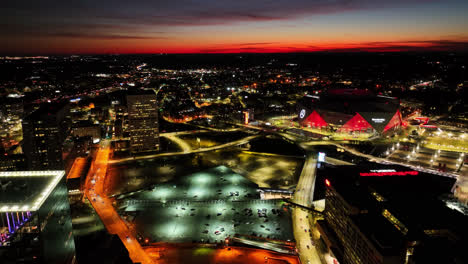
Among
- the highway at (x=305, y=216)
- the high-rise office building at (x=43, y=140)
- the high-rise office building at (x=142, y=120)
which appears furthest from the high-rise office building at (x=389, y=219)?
the high-rise office building at (x=43, y=140)

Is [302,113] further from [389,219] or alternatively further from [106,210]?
[106,210]

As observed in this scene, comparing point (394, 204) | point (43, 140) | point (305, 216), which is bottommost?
point (305, 216)

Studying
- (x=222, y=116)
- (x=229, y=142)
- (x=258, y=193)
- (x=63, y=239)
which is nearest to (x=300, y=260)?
(x=258, y=193)

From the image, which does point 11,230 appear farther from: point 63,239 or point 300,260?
point 300,260

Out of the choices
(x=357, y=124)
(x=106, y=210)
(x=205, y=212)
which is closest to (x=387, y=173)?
(x=205, y=212)

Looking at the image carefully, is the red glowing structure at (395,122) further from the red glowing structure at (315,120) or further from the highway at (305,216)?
the highway at (305,216)
